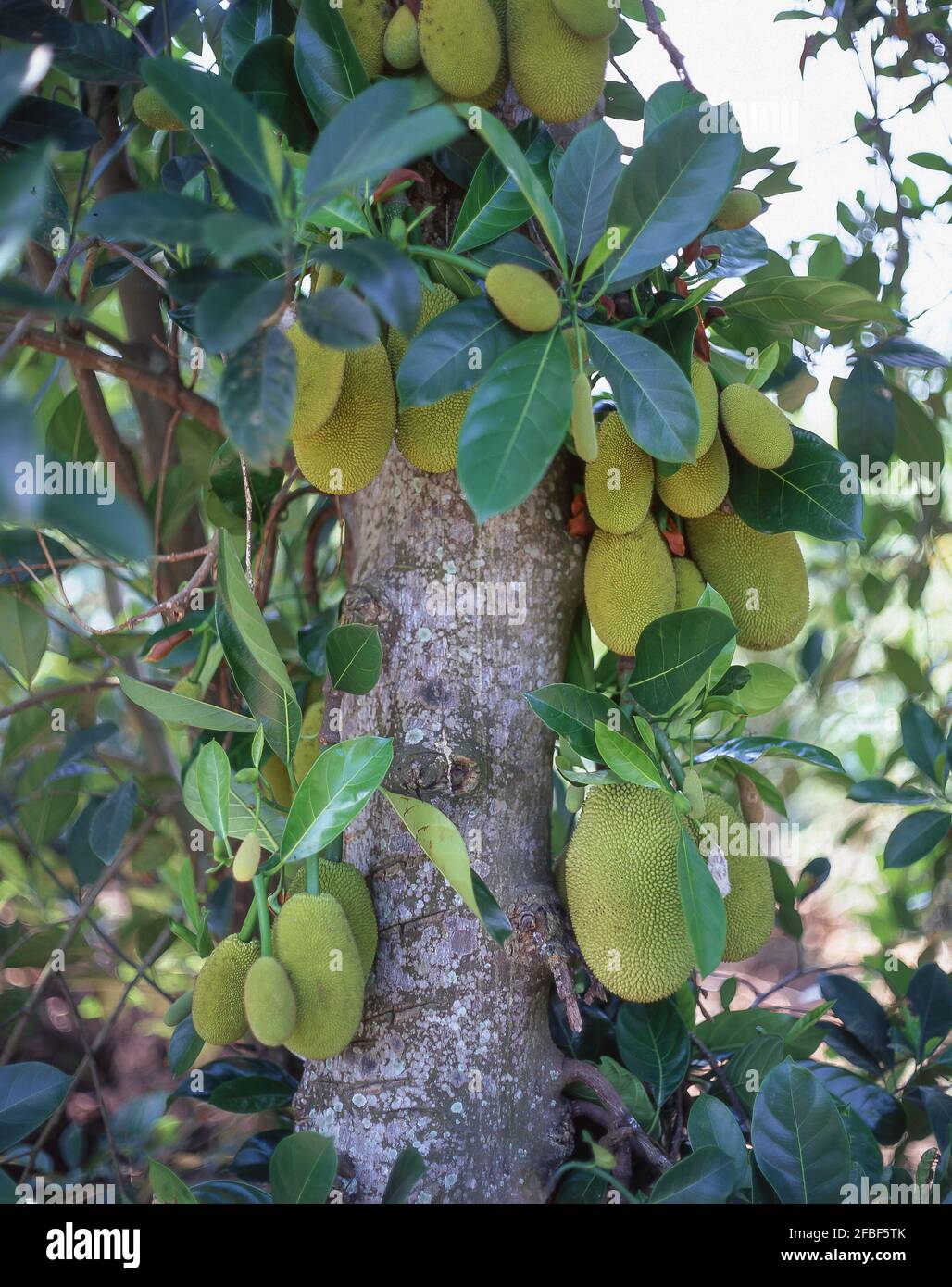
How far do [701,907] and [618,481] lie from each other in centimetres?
40

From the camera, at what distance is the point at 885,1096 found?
1.27 metres

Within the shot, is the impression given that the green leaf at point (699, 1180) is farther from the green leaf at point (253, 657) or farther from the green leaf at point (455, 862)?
the green leaf at point (253, 657)

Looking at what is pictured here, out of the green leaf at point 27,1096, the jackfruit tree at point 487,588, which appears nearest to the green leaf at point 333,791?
the jackfruit tree at point 487,588

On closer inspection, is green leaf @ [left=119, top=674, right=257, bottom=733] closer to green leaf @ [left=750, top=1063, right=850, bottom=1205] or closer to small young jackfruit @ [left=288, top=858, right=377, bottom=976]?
small young jackfruit @ [left=288, top=858, right=377, bottom=976]

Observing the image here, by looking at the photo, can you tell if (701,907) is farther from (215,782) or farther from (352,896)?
(215,782)

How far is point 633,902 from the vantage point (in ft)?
3.00

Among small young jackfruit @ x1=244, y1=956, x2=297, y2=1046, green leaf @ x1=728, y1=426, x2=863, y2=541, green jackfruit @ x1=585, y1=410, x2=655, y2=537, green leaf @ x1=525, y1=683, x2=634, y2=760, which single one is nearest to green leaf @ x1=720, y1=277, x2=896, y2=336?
green leaf @ x1=728, y1=426, x2=863, y2=541

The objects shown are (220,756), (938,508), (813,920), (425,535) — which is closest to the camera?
(220,756)

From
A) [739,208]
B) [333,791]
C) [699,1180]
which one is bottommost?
[699,1180]

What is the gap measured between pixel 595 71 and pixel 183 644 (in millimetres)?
790

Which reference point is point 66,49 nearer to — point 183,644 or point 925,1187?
point 183,644

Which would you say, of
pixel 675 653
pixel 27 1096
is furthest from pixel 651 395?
pixel 27 1096

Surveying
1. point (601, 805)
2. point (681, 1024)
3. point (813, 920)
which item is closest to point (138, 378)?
point (601, 805)

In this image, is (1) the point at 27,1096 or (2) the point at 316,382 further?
(1) the point at 27,1096
